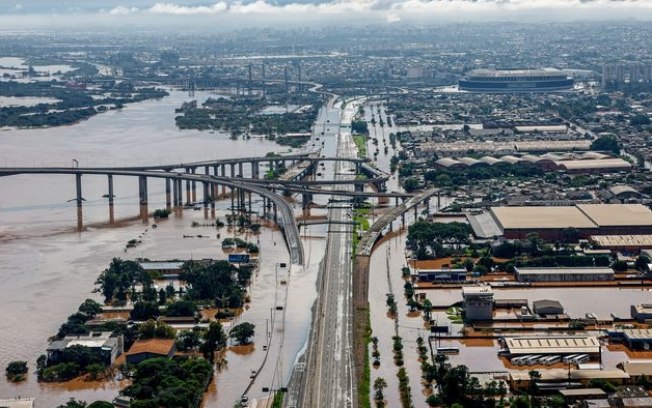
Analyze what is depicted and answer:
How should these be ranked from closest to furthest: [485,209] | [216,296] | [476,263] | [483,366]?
1. [483,366]
2. [216,296]
3. [476,263]
4. [485,209]

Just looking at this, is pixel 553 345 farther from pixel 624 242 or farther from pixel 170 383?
pixel 624 242

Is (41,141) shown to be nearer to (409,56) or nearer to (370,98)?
(370,98)

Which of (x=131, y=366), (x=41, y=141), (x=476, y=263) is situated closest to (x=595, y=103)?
(x=41, y=141)

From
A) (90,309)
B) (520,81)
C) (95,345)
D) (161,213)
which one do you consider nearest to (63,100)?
(520,81)

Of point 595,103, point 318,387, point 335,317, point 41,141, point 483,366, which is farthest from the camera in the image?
point 595,103

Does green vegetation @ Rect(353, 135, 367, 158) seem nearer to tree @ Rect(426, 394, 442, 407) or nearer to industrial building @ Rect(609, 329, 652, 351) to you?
industrial building @ Rect(609, 329, 652, 351)
